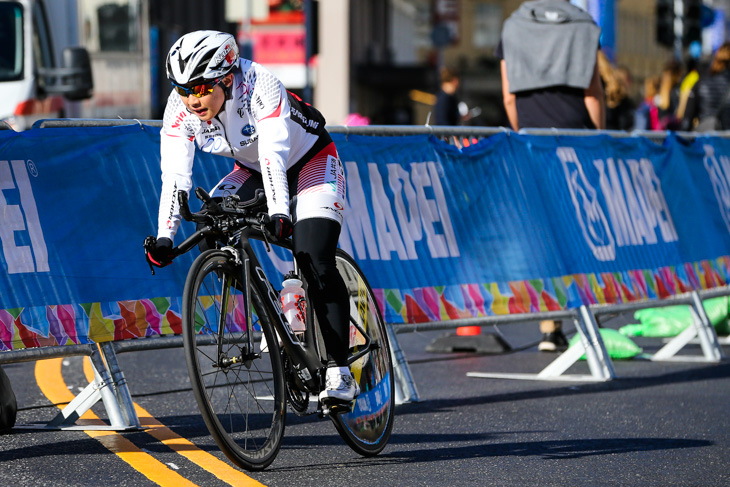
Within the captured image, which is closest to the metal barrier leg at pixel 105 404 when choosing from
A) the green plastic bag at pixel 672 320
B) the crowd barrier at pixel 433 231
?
the crowd barrier at pixel 433 231

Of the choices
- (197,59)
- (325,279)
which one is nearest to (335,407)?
(325,279)

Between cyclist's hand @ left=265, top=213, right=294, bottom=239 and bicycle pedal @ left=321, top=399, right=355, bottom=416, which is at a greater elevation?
cyclist's hand @ left=265, top=213, right=294, bottom=239

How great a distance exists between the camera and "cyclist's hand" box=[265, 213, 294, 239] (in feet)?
18.8

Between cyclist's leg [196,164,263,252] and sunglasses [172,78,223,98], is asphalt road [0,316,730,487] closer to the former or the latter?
cyclist's leg [196,164,263,252]

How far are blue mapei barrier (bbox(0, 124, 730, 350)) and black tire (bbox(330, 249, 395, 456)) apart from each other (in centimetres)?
119

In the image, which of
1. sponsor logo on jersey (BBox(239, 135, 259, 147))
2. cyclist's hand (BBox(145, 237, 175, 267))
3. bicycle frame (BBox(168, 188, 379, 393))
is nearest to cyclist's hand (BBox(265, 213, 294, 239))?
bicycle frame (BBox(168, 188, 379, 393))

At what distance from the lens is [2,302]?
22.1 feet

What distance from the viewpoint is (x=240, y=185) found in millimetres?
6445

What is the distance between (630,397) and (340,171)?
2891mm

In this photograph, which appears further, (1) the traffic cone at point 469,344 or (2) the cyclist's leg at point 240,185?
(1) the traffic cone at point 469,344

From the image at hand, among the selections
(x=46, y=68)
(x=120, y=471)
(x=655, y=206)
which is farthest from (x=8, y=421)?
(x=46, y=68)

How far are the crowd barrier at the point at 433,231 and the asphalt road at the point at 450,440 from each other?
1.31 ft

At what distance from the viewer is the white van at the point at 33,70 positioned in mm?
14086

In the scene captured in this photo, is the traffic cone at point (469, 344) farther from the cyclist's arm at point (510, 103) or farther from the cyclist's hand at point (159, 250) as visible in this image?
the cyclist's hand at point (159, 250)
